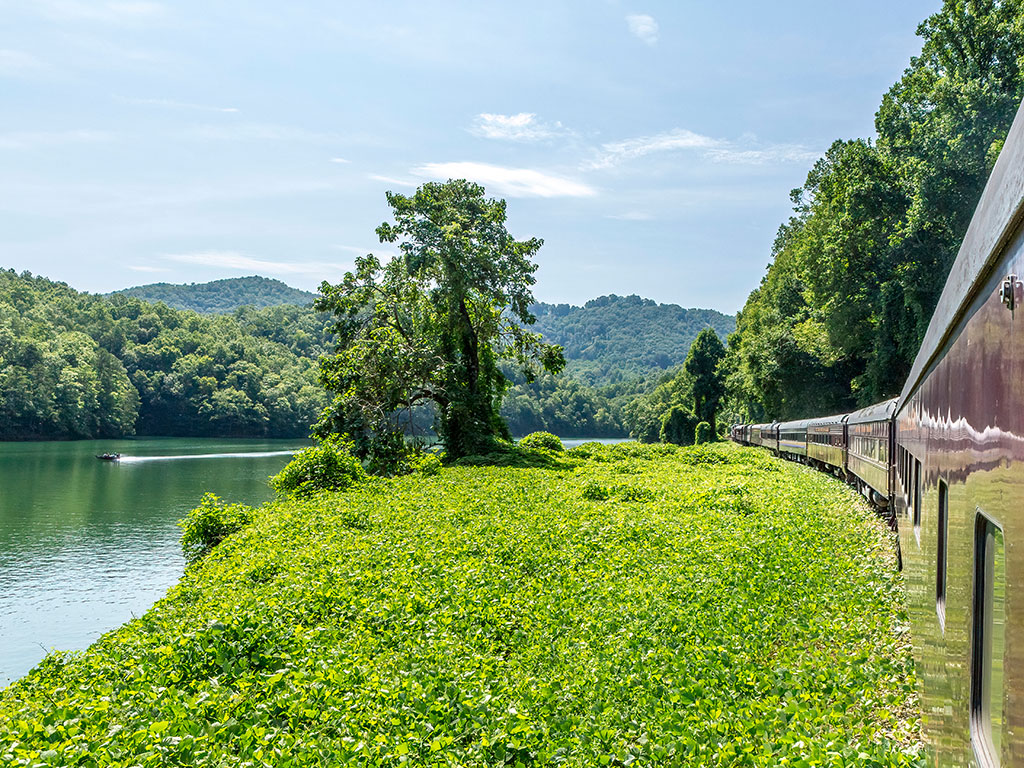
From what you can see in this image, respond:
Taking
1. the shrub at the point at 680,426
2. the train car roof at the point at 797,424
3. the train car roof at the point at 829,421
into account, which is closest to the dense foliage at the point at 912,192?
the train car roof at the point at 797,424

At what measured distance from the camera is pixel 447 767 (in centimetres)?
546

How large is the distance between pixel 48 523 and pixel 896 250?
3157cm

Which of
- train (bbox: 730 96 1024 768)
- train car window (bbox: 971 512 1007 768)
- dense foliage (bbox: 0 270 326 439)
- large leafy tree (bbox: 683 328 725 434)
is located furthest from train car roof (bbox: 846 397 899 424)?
dense foliage (bbox: 0 270 326 439)

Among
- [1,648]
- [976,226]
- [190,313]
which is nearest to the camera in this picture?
[976,226]

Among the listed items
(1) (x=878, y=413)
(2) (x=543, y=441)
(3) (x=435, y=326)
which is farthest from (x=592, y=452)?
(1) (x=878, y=413)

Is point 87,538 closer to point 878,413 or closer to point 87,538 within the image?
point 87,538

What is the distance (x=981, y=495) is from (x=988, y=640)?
0.34 metres

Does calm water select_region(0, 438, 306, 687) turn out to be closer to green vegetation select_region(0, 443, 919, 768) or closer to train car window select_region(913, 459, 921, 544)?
green vegetation select_region(0, 443, 919, 768)

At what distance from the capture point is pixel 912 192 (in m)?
31.1

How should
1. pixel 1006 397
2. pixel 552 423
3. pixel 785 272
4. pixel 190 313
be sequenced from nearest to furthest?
1. pixel 1006 397
2. pixel 785 272
3. pixel 190 313
4. pixel 552 423

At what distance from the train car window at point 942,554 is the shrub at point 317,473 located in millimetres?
21939

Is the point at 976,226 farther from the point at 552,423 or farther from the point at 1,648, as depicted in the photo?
the point at 552,423

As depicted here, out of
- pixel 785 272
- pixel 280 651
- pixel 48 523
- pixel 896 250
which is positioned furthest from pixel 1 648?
pixel 785 272

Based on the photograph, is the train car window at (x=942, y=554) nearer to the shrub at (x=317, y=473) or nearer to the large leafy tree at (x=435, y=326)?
the shrub at (x=317, y=473)
